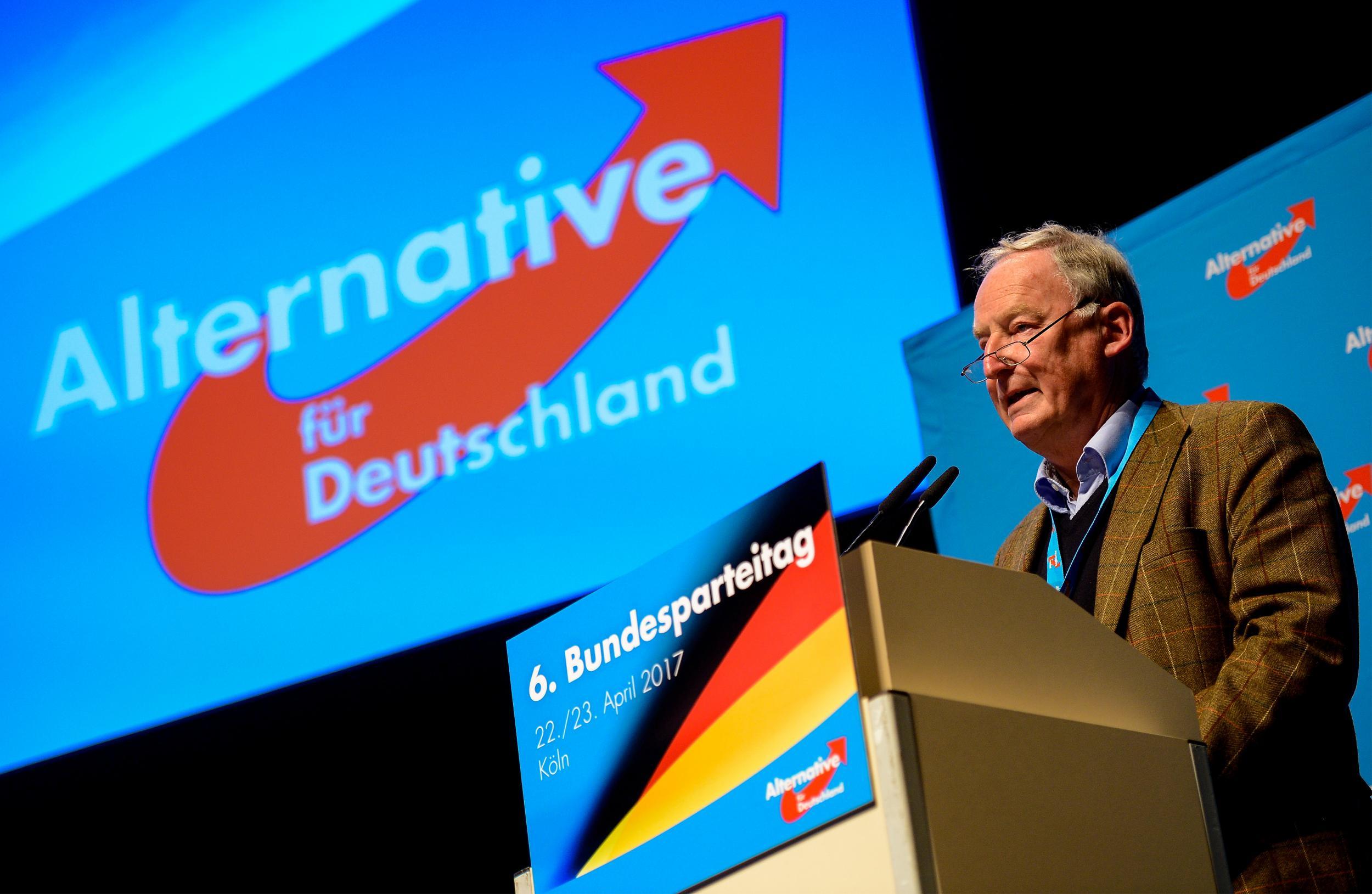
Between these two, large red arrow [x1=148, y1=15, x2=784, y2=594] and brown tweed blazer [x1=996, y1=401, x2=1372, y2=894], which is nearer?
brown tweed blazer [x1=996, y1=401, x2=1372, y2=894]

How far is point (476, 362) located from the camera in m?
3.73

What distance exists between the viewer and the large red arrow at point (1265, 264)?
2654mm

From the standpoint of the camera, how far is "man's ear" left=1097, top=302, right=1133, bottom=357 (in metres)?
2.16

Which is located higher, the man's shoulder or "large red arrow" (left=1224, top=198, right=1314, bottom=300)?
"large red arrow" (left=1224, top=198, right=1314, bottom=300)

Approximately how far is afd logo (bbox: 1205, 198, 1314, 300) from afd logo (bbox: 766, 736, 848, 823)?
1.83m

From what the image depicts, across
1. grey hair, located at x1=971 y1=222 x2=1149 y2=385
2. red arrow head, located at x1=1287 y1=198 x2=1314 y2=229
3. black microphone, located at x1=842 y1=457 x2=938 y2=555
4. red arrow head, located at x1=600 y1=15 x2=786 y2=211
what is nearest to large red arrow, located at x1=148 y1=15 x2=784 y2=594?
red arrow head, located at x1=600 y1=15 x2=786 y2=211

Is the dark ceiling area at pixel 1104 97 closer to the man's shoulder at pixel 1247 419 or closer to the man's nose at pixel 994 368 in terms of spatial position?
the man's nose at pixel 994 368

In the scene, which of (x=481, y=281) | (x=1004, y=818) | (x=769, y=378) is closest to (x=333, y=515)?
(x=481, y=281)

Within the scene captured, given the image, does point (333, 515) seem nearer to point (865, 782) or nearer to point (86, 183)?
point (86, 183)

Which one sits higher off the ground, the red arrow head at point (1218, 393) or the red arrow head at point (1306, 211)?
the red arrow head at point (1306, 211)

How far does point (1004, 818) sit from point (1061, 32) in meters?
2.78

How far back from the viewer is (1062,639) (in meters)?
1.43

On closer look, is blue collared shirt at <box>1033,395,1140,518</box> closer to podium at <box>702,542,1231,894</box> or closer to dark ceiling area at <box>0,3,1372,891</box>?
podium at <box>702,542,1231,894</box>

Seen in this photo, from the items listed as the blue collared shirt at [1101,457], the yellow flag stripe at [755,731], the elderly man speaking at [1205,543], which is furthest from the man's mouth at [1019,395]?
the yellow flag stripe at [755,731]
